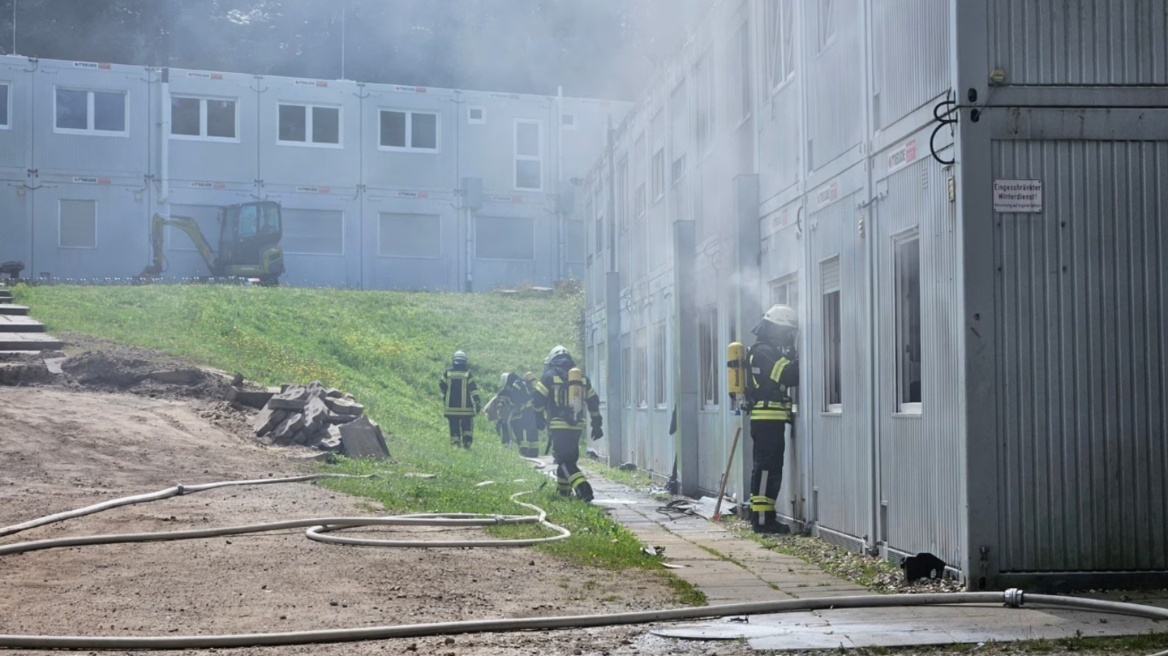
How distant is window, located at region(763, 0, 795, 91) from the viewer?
11664mm

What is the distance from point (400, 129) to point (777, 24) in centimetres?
2845

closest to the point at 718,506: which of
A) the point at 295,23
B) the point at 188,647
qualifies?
the point at 188,647

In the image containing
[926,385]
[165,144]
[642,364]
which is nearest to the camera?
[926,385]

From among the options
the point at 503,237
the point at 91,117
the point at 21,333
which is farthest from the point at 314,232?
the point at 21,333

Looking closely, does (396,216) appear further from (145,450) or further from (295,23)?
(145,450)

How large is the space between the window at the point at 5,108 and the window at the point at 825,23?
30694mm

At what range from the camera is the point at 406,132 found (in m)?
39.5

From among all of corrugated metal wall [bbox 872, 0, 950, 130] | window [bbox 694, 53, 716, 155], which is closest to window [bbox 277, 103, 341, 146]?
window [bbox 694, 53, 716, 155]

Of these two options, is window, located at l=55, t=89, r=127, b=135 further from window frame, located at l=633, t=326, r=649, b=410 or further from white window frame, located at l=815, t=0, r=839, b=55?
white window frame, located at l=815, t=0, r=839, b=55

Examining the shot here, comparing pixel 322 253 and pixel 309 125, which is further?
pixel 322 253

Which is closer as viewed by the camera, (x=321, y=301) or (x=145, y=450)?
(x=145, y=450)

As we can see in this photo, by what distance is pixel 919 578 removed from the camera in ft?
26.1

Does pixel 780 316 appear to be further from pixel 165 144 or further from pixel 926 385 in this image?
pixel 165 144

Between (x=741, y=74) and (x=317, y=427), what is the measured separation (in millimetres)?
7577
